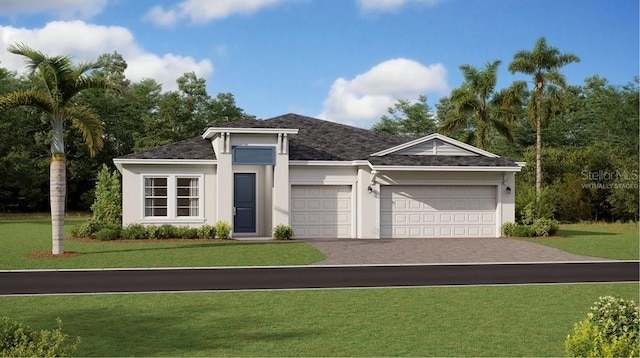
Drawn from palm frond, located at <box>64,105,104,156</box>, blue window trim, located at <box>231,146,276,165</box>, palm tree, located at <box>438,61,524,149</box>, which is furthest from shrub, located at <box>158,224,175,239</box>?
palm tree, located at <box>438,61,524,149</box>

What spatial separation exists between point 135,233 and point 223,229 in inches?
Answer: 134

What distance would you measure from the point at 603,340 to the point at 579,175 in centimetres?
4443

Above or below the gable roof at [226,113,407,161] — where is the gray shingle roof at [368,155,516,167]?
below

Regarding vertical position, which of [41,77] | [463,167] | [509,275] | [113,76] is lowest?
[509,275]

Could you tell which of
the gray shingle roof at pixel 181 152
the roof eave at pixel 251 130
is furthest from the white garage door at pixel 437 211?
the gray shingle roof at pixel 181 152

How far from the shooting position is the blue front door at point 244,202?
102 feet

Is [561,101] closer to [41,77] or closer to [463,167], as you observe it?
[463,167]

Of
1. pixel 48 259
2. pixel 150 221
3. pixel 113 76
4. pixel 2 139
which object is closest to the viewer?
pixel 48 259

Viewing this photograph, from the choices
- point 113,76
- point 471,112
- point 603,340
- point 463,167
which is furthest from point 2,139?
point 603,340

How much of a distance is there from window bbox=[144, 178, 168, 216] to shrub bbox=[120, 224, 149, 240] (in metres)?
0.99

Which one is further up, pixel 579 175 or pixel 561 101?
pixel 561 101

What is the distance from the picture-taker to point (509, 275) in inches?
705

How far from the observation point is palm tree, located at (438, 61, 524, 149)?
4351 centimetres

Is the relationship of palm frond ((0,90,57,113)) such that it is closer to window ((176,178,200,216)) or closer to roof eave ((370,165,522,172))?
window ((176,178,200,216))
